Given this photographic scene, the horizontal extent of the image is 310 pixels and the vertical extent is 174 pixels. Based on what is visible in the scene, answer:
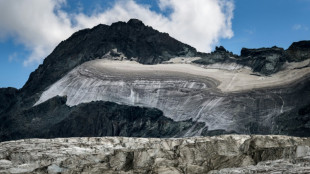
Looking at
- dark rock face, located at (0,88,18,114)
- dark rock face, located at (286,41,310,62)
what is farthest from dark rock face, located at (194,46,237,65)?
dark rock face, located at (0,88,18,114)

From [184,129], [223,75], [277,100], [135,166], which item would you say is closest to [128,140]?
[135,166]

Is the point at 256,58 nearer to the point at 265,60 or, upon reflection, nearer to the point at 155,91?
the point at 265,60

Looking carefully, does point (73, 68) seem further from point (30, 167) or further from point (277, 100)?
point (30, 167)

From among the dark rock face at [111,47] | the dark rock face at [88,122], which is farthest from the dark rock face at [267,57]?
the dark rock face at [88,122]

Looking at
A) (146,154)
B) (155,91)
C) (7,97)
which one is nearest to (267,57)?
(155,91)

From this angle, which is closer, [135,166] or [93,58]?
[135,166]
